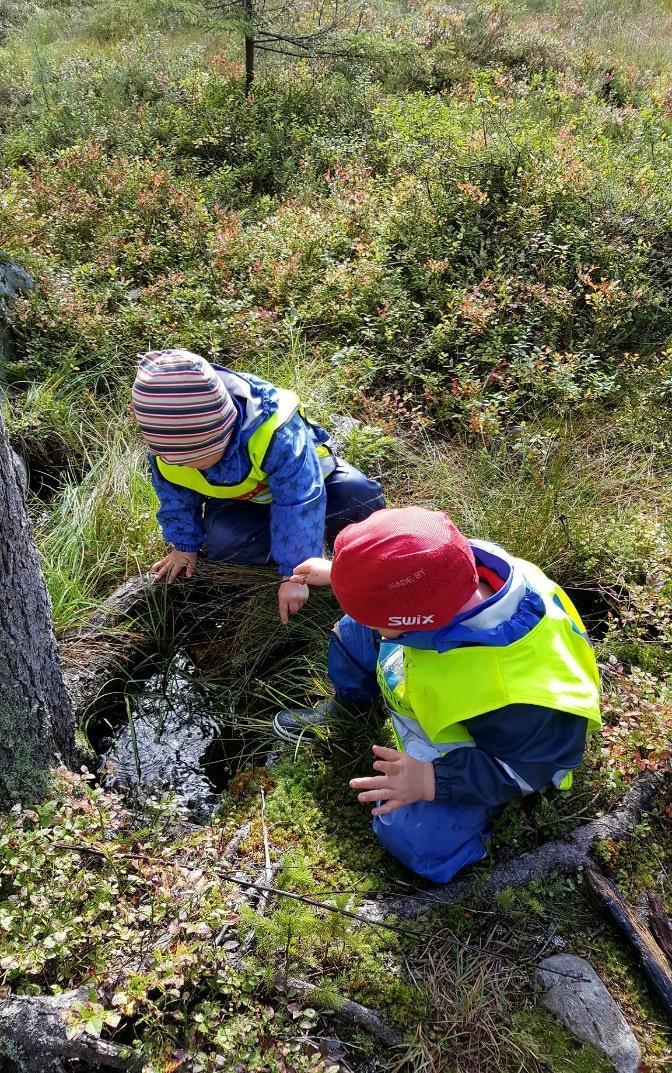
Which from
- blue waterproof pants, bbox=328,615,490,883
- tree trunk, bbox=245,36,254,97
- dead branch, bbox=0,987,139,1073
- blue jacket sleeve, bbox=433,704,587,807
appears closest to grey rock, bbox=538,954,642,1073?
blue waterproof pants, bbox=328,615,490,883

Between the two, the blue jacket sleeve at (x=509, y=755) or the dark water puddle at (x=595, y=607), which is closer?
the blue jacket sleeve at (x=509, y=755)

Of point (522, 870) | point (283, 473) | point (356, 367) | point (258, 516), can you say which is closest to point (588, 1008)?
point (522, 870)

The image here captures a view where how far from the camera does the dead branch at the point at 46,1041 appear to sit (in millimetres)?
1730

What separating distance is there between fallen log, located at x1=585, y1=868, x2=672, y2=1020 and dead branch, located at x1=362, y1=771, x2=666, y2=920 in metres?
0.07

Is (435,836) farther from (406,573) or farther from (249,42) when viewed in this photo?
(249,42)

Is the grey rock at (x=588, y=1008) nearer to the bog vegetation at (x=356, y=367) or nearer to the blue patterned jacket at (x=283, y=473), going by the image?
the bog vegetation at (x=356, y=367)

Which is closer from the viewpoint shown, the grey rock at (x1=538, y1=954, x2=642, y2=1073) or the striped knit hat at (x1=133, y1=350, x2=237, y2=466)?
the grey rock at (x1=538, y1=954, x2=642, y2=1073)

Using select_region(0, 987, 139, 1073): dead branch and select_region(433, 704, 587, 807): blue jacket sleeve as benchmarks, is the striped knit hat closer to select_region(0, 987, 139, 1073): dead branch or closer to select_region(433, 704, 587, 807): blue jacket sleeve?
select_region(433, 704, 587, 807): blue jacket sleeve

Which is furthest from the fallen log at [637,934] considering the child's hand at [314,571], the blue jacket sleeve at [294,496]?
Answer: the blue jacket sleeve at [294,496]

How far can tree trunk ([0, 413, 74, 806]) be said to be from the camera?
204cm

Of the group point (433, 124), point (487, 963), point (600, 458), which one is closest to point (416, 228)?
point (433, 124)

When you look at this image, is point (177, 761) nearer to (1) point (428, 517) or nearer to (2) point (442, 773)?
(2) point (442, 773)

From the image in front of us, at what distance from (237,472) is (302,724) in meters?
1.04

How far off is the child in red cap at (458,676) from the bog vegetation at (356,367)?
299mm
